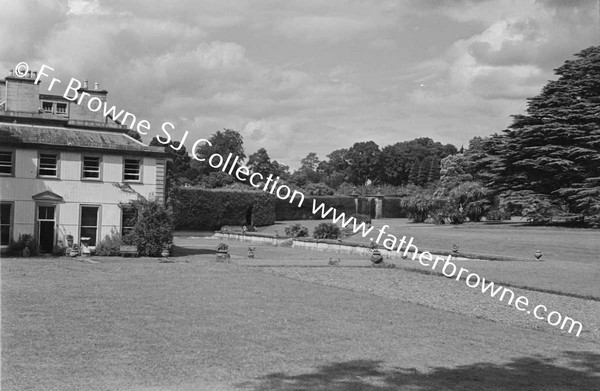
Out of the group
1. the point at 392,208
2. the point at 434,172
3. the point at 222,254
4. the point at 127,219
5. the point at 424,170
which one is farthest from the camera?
the point at 424,170

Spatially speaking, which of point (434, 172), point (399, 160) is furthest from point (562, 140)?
point (399, 160)

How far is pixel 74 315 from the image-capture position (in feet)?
44.4

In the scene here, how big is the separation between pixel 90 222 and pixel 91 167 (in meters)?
2.59

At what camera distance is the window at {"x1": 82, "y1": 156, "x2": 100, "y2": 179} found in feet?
107

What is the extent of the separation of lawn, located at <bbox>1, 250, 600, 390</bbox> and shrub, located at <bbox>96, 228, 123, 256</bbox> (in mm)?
12534

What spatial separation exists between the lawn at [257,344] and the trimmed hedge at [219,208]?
3915cm

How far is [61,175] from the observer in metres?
32.1

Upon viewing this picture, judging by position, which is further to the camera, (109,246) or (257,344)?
(109,246)

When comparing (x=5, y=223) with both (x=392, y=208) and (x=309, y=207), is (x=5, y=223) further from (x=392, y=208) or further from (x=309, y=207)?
(x=392, y=208)

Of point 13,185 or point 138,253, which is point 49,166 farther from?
point 138,253

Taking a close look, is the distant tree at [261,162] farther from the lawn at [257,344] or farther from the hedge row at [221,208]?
the lawn at [257,344]

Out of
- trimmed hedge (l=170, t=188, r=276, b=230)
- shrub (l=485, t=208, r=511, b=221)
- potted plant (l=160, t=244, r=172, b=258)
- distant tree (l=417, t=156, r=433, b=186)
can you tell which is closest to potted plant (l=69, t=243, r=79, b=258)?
potted plant (l=160, t=244, r=172, b=258)

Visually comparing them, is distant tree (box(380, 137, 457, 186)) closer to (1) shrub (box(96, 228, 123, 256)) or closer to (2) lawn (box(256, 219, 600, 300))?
(2) lawn (box(256, 219, 600, 300))

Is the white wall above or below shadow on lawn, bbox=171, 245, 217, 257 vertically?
above
